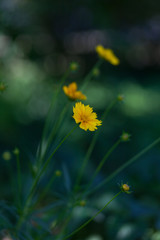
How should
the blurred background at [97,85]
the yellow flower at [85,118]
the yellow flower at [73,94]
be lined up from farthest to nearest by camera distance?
the blurred background at [97,85] → the yellow flower at [73,94] → the yellow flower at [85,118]

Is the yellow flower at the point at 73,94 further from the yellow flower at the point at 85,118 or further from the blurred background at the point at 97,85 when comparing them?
the blurred background at the point at 97,85

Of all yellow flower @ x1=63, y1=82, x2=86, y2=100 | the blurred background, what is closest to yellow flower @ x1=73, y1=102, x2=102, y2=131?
yellow flower @ x1=63, y1=82, x2=86, y2=100

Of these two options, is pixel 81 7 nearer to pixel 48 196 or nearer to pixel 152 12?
pixel 152 12

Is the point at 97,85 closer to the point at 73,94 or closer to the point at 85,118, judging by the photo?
the point at 73,94

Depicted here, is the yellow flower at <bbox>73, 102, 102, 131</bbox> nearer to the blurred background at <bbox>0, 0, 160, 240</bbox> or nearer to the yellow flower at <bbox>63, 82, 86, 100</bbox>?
the yellow flower at <bbox>63, 82, 86, 100</bbox>

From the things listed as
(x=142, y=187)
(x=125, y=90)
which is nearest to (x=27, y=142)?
(x=142, y=187)

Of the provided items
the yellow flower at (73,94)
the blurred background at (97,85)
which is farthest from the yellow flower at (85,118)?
the blurred background at (97,85)

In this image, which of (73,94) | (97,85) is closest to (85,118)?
(73,94)

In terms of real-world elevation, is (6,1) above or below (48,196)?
above
